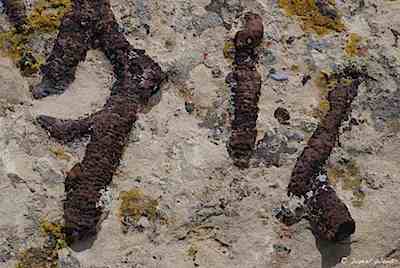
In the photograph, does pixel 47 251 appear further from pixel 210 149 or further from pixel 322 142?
pixel 322 142

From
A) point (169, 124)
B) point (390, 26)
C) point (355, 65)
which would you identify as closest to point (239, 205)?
point (169, 124)

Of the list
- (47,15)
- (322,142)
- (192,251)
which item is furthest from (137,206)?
(47,15)

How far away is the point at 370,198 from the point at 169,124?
108 cm

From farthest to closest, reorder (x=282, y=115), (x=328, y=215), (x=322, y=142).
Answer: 1. (x=282, y=115)
2. (x=322, y=142)
3. (x=328, y=215)

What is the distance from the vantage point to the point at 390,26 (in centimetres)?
434

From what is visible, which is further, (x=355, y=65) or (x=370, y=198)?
(x=355, y=65)

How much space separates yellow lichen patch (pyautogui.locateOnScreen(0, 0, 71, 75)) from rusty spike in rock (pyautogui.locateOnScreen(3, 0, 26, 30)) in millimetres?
27

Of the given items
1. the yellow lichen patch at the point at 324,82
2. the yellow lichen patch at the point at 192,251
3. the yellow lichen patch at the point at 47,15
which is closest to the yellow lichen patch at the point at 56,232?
the yellow lichen patch at the point at 192,251

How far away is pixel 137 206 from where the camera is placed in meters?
3.67

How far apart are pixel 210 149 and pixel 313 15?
105 centimetres

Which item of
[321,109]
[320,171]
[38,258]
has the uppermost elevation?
[321,109]

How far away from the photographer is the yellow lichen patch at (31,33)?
3.96 meters

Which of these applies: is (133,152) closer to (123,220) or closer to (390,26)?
(123,220)

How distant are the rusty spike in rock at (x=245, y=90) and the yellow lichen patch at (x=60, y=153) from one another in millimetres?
809
